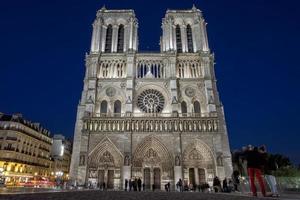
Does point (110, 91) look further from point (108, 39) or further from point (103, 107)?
point (108, 39)

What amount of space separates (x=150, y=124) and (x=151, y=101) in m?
3.74

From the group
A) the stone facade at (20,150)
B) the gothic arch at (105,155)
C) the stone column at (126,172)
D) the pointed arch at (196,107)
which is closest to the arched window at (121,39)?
the pointed arch at (196,107)

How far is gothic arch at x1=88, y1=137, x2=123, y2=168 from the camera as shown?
26.0 m

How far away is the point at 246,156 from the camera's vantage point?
8.23 m

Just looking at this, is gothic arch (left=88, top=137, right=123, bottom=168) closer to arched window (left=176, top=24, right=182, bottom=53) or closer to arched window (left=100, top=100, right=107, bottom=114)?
arched window (left=100, top=100, right=107, bottom=114)

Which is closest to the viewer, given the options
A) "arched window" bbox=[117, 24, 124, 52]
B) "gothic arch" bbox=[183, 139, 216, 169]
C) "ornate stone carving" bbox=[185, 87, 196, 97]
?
"gothic arch" bbox=[183, 139, 216, 169]

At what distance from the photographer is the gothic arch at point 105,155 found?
26031mm

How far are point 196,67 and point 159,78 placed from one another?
5128 millimetres

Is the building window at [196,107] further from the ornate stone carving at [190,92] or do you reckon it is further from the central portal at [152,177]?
the central portal at [152,177]

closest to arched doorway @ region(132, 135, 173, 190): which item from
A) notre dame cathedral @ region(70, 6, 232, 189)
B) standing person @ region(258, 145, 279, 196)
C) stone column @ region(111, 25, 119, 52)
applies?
notre dame cathedral @ region(70, 6, 232, 189)

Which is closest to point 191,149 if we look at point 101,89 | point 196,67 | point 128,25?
point 196,67

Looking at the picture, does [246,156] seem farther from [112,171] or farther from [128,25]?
[128,25]

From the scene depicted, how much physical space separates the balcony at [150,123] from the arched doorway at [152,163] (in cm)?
153

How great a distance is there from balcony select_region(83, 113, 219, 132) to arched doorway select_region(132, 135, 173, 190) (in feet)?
5.01
